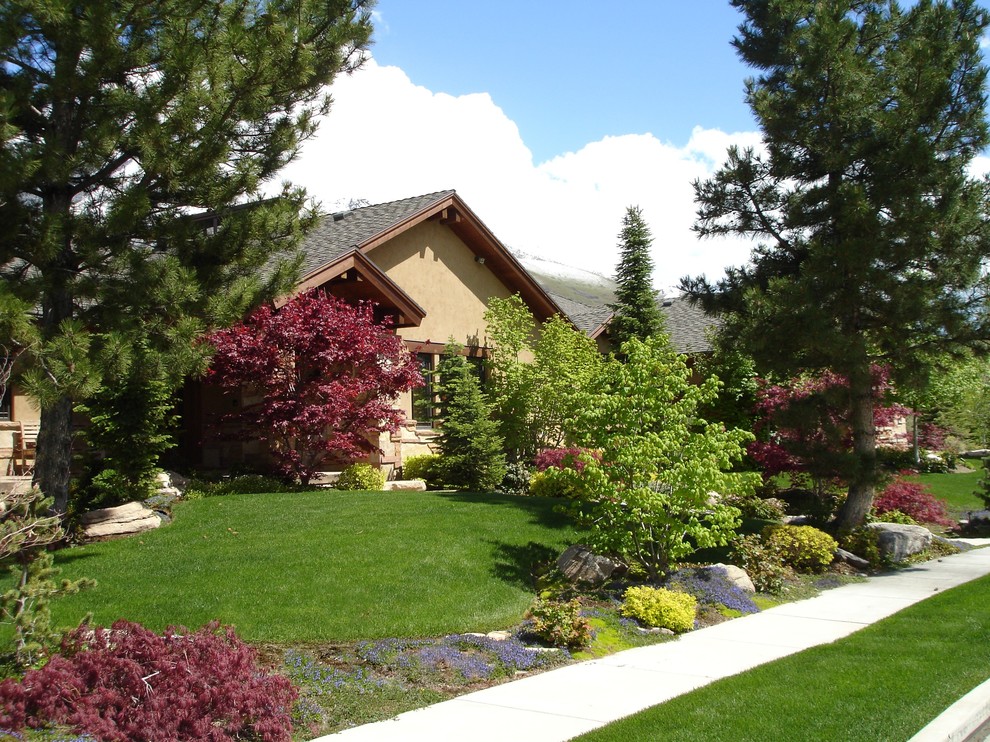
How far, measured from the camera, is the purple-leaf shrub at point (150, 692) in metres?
5.25

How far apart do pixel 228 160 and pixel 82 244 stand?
2015 millimetres

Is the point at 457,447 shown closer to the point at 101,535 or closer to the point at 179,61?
the point at 101,535

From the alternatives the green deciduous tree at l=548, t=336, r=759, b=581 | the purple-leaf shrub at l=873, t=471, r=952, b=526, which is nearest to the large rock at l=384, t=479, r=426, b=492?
the green deciduous tree at l=548, t=336, r=759, b=581

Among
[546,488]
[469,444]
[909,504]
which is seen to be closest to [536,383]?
[469,444]

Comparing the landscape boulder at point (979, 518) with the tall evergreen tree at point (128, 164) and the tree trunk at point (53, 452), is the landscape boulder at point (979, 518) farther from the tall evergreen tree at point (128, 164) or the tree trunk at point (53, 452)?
the tree trunk at point (53, 452)

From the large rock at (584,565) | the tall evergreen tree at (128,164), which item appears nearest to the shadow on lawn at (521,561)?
the large rock at (584,565)

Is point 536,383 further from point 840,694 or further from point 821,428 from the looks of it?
point 840,694

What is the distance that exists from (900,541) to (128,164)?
12585mm

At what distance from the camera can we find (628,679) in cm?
725

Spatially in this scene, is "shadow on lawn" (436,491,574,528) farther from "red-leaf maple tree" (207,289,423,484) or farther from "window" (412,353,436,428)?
"window" (412,353,436,428)

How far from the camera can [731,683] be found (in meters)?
6.90

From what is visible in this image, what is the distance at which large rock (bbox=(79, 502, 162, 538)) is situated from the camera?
10.8 metres

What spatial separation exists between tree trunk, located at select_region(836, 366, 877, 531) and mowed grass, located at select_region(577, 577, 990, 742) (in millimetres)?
5364

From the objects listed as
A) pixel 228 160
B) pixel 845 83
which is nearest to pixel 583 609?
pixel 228 160
